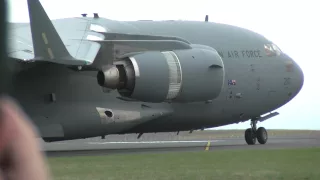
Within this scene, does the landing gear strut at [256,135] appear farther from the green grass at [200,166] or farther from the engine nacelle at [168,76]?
the green grass at [200,166]

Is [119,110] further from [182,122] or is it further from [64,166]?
[64,166]

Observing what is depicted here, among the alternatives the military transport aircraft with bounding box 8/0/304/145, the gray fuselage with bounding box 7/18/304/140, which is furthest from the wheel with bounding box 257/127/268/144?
the military transport aircraft with bounding box 8/0/304/145

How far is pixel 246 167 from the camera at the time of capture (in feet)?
44.0

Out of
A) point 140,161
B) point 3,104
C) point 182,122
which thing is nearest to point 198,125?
point 182,122

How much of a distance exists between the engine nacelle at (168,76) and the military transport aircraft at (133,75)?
0.10 feet

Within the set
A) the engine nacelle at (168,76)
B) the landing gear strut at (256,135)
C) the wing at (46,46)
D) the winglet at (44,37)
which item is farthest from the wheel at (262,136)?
the winglet at (44,37)

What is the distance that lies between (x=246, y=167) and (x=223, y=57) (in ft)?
37.8

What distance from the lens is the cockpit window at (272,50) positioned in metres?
26.5

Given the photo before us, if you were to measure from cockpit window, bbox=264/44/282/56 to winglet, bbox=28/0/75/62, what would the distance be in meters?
10.5

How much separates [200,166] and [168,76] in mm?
6994

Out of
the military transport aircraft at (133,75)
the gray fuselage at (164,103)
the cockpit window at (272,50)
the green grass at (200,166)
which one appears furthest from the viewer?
the cockpit window at (272,50)

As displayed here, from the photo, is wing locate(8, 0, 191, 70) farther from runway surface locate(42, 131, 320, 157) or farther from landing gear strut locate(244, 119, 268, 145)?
landing gear strut locate(244, 119, 268, 145)

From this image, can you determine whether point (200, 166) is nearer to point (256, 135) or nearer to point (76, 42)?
point (76, 42)

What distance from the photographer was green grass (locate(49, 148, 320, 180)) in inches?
464
